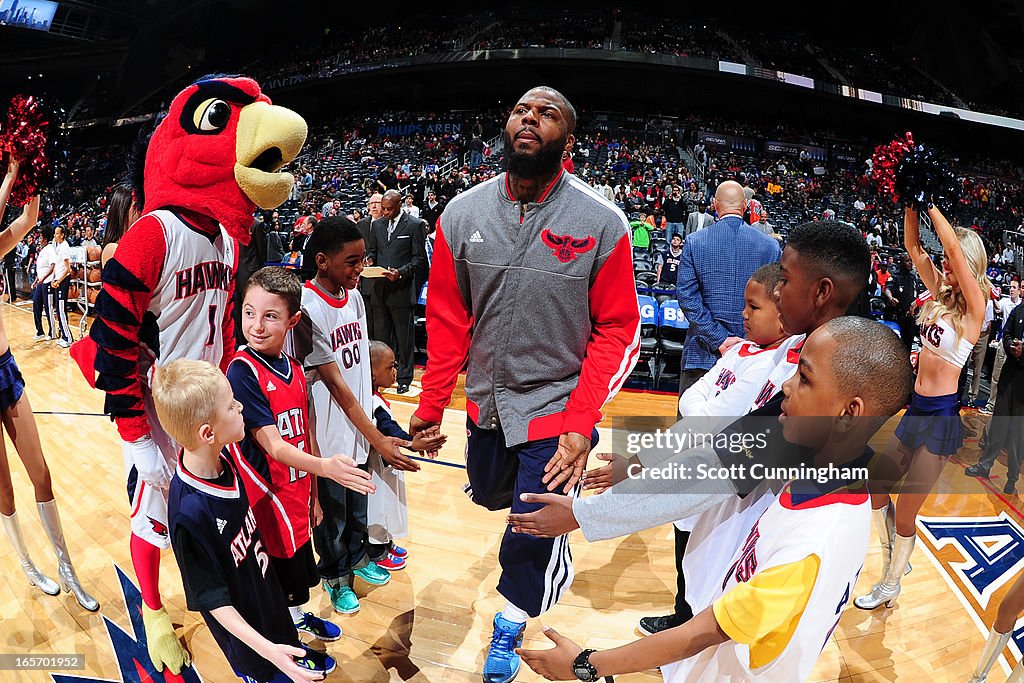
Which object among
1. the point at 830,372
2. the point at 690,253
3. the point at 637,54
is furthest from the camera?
the point at 637,54

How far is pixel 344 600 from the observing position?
242 cm

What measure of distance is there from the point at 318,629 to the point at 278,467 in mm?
650

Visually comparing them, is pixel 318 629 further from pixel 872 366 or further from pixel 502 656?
pixel 872 366

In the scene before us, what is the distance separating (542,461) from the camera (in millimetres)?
1912

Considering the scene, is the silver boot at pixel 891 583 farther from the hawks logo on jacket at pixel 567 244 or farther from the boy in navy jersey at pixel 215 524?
the boy in navy jersey at pixel 215 524

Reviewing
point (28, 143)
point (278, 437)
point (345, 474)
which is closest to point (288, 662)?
point (345, 474)

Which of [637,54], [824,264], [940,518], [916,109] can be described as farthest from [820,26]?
[824,264]

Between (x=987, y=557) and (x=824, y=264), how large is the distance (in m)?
2.23

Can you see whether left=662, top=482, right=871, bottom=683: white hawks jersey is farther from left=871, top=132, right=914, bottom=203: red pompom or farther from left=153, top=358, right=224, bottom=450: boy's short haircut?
left=871, top=132, right=914, bottom=203: red pompom

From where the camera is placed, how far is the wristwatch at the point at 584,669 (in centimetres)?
125

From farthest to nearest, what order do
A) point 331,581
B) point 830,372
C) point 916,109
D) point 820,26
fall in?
point 820,26, point 916,109, point 331,581, point 830,372

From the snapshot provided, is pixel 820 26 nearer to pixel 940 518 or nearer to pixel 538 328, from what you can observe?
pixel 940 518

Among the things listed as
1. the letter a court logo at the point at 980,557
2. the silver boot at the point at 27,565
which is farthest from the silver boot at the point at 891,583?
the silver boot at the point at 27,565

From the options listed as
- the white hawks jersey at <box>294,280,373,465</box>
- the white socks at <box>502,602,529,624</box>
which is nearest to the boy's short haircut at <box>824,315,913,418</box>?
the white socks at <box>502,602,529,624</box>
